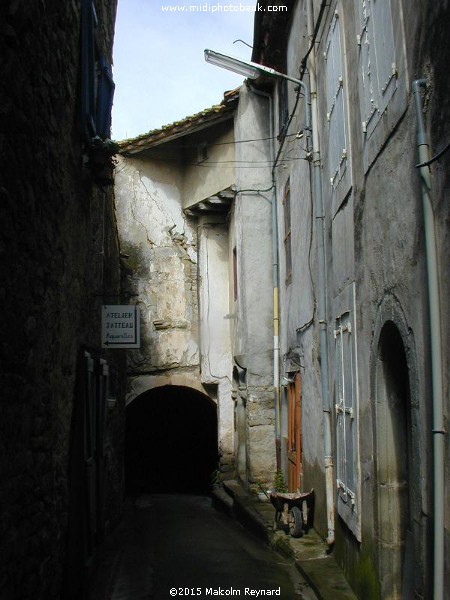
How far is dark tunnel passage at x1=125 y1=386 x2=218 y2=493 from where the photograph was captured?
1808 cm

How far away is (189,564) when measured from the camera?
24.5 feet

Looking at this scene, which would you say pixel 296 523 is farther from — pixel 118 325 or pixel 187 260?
pixel 187 260

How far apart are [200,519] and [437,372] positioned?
8.60m

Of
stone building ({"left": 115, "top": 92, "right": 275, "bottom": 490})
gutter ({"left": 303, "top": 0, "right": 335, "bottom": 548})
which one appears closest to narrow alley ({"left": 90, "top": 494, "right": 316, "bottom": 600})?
gutter ({"left": 303, "top": 0, "right": 335, "bottom": 548})

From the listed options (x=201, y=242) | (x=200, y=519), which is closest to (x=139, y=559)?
(x=200, y=519)

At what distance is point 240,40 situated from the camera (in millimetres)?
11242

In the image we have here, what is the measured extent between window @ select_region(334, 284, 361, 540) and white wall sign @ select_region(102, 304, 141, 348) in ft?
7.44

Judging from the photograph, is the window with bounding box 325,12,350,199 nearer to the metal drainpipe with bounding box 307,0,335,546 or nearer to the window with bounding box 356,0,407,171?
the metal drainpipe with bounding box 307,0,335,546

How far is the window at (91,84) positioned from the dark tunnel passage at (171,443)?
11738 mm

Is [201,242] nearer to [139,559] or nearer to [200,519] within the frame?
[200,519]

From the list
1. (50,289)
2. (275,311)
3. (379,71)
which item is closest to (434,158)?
(379,71)

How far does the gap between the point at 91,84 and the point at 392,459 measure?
13.2 feet

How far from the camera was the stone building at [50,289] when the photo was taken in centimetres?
383

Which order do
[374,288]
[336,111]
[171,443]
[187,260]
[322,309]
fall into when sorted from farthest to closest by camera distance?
[171,443], [187,260], [322,309], [336,111], [374,288]
